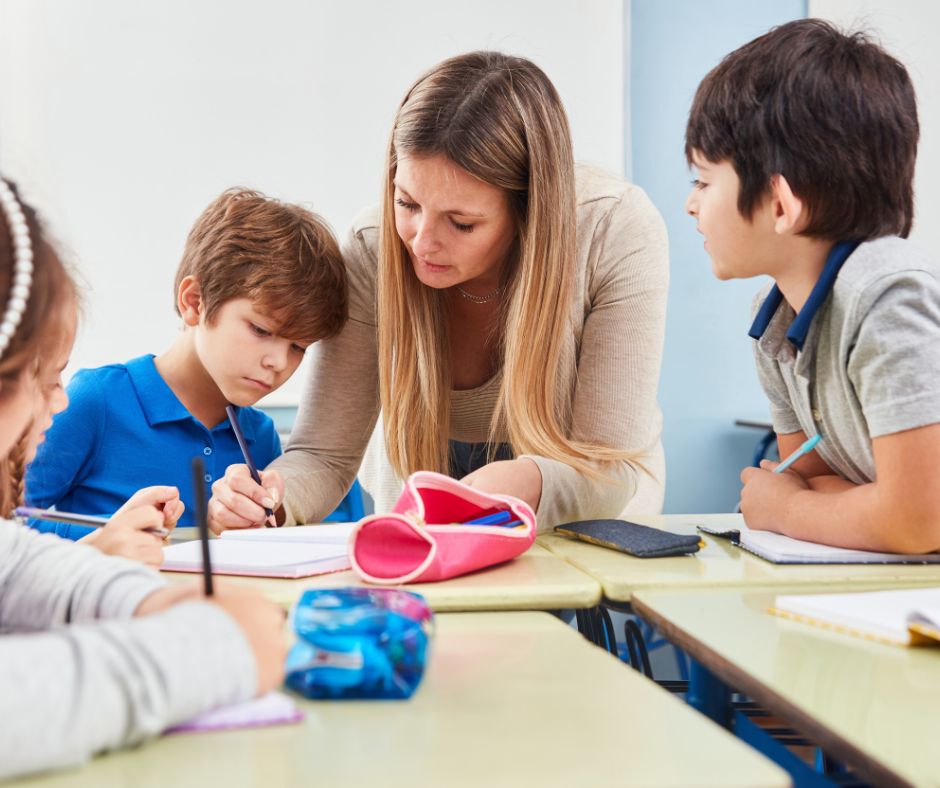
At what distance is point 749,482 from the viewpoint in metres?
1.28

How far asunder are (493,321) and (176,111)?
1514 mm

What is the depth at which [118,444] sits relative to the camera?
5.23ft

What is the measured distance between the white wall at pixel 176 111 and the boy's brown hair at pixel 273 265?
0.98 meters

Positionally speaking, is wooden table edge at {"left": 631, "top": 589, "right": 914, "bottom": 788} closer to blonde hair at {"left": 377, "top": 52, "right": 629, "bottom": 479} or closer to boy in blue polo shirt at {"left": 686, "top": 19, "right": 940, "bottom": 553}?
boy in blue polo shirt at {"left": 686, "top": 19, "right": 940, "bottom": 553}

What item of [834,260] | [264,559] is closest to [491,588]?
[264,559]

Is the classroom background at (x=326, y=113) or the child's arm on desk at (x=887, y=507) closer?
the child's arm on desk at (x=887, y=507)

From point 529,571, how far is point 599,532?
191mm

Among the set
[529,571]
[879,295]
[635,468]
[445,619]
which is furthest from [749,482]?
[445,619]

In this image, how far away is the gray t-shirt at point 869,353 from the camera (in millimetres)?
1048

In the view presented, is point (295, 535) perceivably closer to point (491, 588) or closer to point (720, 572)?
point (491, 588)

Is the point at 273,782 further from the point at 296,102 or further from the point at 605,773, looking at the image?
the point at 296,102

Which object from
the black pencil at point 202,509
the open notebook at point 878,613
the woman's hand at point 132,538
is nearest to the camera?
Result: the black pencil at point 202,509

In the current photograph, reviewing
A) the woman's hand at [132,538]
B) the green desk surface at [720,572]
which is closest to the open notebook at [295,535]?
the woman's hand at [132,538]

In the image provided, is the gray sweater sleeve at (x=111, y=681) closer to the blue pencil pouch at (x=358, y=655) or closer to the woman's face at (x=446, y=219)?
the blue pencil pouch at (x=358, y=655)
